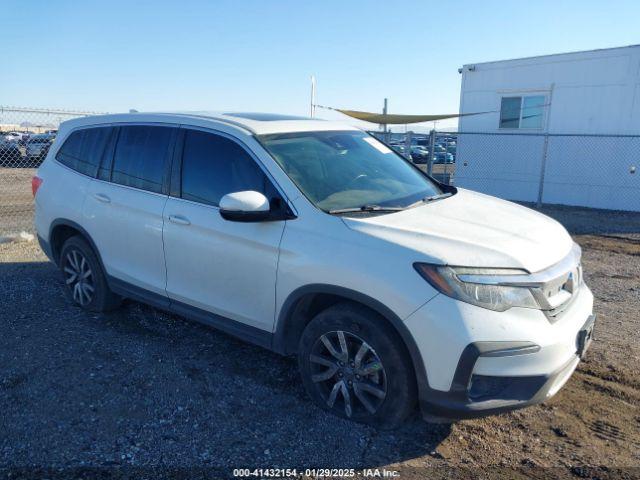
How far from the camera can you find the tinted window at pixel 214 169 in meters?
3.69

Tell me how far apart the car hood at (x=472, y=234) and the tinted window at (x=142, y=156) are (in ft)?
5.95

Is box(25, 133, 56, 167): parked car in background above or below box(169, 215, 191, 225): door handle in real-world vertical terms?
below

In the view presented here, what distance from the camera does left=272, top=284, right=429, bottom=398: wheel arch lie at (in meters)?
2.88

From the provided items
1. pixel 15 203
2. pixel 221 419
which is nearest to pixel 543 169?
pixel 221 419

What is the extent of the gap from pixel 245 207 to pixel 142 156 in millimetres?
1601

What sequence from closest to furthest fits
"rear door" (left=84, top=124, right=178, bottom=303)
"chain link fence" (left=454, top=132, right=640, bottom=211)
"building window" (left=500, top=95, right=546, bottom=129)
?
"rear door" (left=84, top=124, right=178, bottom=303), "chain link fence" (left=454, top=132, right=640, bottom=211), "building window" (left=500, top=95, right=546, bottom=129)

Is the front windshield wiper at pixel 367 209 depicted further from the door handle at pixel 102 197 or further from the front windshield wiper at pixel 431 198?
the door handle at pixel 102 197

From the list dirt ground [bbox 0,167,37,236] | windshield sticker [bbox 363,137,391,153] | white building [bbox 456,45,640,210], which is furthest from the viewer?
white building [bbox 456,45,640,210]

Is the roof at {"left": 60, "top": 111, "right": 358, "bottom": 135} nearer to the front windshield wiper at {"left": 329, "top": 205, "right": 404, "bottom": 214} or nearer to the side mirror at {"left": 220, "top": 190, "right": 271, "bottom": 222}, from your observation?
the side mirror at {"left": 220, "top": 190, "right": 271, "bottom": 222}

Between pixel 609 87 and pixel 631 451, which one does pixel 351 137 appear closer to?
pixel 631 451

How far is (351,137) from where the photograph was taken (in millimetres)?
4414

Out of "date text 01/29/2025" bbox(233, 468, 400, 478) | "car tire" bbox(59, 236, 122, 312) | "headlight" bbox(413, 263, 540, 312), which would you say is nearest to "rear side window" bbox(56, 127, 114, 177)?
"car tire" bbox(59, 236, 122, 312)

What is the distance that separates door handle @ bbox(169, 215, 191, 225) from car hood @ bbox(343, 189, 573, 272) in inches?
50.6

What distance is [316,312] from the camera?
3.48 meters
